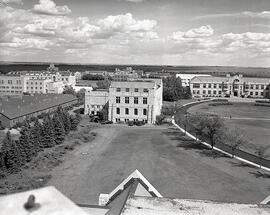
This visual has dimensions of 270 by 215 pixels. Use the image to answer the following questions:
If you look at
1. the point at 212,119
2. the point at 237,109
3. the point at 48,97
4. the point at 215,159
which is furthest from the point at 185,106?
the point at 215,159

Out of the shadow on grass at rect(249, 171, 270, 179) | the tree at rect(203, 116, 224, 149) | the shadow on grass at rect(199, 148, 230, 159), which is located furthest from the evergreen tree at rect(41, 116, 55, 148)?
the shadow on grass at rect(249, 171, 270, 179)

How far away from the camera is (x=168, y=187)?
28656mm

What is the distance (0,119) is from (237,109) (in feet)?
201

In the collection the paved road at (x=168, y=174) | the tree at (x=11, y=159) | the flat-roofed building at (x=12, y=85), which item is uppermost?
the flat-roofed building at (x=12, y=85)

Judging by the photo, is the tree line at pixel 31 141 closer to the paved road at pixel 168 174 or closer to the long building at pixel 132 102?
the paved road at pixel 168 174

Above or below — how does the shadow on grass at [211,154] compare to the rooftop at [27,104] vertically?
below

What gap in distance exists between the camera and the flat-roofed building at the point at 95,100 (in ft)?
229

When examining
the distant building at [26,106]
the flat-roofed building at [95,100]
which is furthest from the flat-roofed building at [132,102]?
the distant building at [26,106]

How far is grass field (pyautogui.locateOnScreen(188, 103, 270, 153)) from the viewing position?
4719 centimetres

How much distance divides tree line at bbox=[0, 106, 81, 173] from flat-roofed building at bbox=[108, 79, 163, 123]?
11.5 m

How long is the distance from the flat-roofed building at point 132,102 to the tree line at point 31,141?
453 inches

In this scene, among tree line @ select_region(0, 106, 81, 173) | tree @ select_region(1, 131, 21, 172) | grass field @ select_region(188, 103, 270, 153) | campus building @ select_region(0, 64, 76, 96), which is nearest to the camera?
tree @ select_region(1, 131, 21, 172)

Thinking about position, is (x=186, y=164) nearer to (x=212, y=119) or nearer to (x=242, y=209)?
(x=212, y=119)

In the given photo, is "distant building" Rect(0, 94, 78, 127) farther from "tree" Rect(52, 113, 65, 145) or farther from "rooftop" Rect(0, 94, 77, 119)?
"tree" Rect(52, 113, 65, 145)
